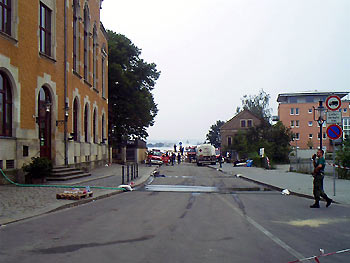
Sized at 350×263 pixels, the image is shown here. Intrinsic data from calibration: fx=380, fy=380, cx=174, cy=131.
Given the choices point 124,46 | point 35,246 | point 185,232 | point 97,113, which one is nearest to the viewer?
point 35,246

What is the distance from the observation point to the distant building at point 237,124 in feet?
278

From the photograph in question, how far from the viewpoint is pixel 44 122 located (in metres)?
19.5

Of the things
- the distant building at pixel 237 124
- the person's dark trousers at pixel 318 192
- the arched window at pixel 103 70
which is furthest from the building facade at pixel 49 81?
the distant building at pixel 237 124

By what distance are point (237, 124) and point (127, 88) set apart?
160 ft

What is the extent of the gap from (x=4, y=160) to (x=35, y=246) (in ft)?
33.6

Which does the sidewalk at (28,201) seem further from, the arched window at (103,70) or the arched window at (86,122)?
the arched window at (103,70)

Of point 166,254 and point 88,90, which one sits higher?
point 88,90

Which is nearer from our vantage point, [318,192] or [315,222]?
[315,222]

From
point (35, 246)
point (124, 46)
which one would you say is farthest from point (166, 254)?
point (124, 46)

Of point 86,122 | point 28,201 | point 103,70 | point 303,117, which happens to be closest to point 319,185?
point 28,201

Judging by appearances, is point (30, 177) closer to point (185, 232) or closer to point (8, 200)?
point (8, 200)

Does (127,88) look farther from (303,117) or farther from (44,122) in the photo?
(303,117)

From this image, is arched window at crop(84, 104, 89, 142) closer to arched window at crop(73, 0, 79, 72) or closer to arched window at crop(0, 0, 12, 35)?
arched window at crop(73, 0, 79, 72)

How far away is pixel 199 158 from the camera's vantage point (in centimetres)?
5103
